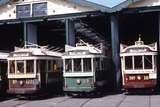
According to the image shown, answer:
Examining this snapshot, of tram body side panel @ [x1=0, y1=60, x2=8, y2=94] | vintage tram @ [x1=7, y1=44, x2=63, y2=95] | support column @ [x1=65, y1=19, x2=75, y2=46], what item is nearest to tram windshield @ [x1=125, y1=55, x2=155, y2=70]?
vintage tram @ [x1=7, y1=44, x2=63, y2=95]

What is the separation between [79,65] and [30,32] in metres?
8.00

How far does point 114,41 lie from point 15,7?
7952 millimetres

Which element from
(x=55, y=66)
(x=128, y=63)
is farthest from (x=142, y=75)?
(x=55, y=66)

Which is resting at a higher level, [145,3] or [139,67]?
[145,3]

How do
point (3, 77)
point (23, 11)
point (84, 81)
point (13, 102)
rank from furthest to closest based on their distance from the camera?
1. point (23, 11)
2. point (3, 77)
3. point (84, 81)
4. point (13, 102)

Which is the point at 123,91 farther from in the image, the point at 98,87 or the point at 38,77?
the point at 38,77

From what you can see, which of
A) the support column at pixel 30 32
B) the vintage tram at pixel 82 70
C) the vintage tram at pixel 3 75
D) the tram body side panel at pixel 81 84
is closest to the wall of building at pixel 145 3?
the vintage tram at pixel 82 70

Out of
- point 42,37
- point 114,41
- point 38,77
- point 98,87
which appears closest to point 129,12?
point 114,41

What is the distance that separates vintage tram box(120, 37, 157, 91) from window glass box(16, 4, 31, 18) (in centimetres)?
899

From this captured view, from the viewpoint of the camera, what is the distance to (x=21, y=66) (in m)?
24.1

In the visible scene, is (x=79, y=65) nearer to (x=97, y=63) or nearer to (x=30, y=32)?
(x=97, y=63)

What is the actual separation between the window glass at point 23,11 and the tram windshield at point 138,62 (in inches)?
364

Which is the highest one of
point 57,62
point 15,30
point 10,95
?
point 15,30

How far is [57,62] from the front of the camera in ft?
86.5
